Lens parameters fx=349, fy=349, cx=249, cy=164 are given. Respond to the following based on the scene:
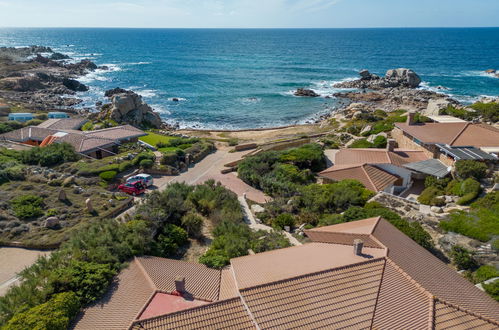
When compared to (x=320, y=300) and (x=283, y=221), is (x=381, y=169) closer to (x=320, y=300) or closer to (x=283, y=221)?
(x=283, y=221)

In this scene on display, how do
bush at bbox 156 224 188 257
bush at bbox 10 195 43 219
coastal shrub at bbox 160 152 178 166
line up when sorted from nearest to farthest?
bush at bbox 156 224 188 257 → bush at bbox 10 195 43 219 → coastal shrub at bbox 160 152 178 166

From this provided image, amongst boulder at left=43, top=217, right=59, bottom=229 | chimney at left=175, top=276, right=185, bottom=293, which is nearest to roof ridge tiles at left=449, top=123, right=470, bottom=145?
chimney at left=175, top=276, right=185, bottom=293

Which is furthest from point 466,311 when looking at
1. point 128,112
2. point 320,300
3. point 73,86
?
point 73,86

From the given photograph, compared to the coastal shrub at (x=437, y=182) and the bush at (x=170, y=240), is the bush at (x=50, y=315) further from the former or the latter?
the coastal shrub at (x=437, y=182)

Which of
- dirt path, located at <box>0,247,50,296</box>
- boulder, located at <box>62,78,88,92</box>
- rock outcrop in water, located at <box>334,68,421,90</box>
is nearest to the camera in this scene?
dirt path, located at <box>0,247,50,296</box>

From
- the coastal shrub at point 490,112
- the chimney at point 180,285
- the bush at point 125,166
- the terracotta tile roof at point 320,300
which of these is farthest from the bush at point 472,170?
the bush at point 125,166

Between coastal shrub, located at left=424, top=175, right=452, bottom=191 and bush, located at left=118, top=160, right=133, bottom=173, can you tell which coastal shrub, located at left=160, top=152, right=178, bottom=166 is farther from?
coastal shrub, located at left=424, top=175, right=452, bottom=191
